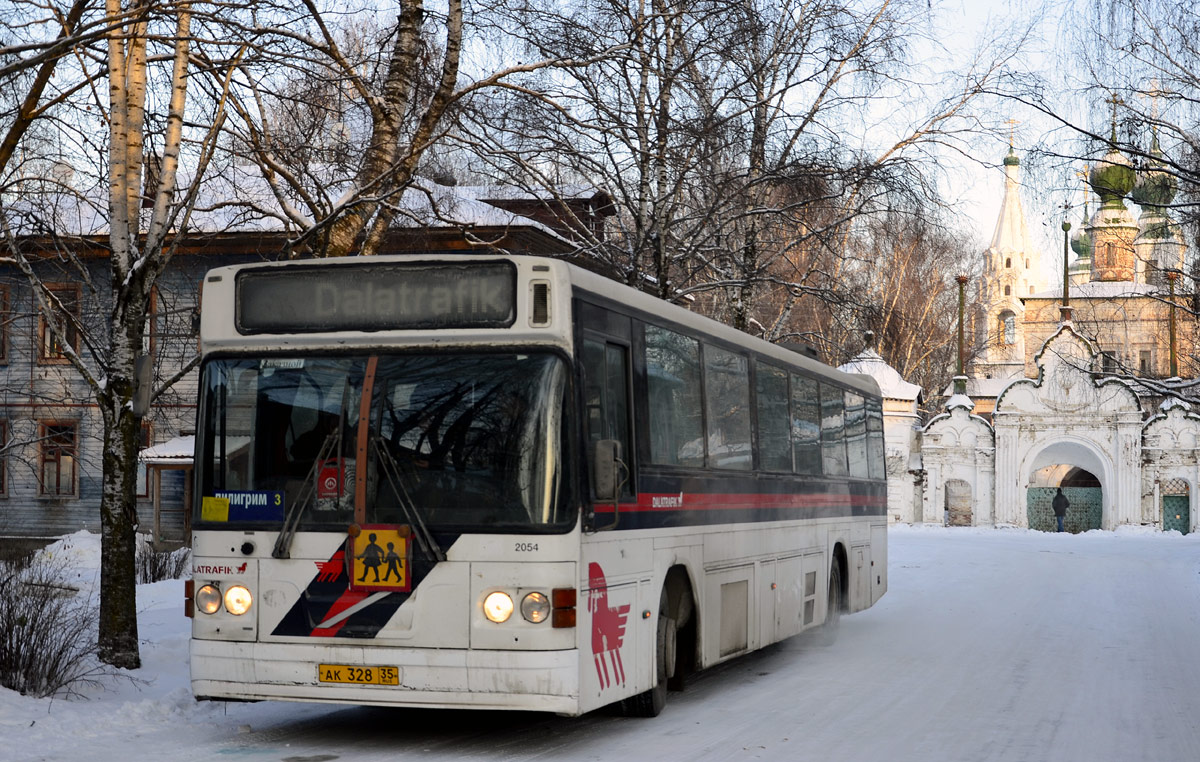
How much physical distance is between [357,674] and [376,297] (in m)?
2.22

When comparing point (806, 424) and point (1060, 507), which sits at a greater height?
point (806, 424)

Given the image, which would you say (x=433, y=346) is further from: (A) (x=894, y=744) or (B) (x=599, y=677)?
(A) (x=894, y=744)

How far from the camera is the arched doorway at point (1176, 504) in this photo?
52594mm

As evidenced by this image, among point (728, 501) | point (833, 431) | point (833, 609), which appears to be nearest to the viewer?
point (728, 501)

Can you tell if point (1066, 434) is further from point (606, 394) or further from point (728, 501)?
point (606, 394)

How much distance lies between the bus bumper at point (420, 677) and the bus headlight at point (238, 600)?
206 millimetres

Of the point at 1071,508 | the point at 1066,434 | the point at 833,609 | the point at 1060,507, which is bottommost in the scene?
the point at 833,609

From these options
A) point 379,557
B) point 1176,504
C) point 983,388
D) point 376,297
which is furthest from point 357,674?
point 983,388

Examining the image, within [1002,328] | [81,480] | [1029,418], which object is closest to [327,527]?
[81,480]

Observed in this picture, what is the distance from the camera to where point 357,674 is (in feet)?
28.2

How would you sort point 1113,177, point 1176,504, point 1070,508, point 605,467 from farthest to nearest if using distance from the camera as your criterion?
point 1070,508 → point 1176,504 → point 1113,177 → point 605,467

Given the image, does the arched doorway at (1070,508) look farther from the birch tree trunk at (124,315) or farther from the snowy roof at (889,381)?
the birch tree trunk at (124,315)

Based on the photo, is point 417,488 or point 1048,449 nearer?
point 417,488

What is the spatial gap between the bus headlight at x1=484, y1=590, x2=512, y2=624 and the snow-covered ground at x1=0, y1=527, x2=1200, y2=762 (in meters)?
0.84
